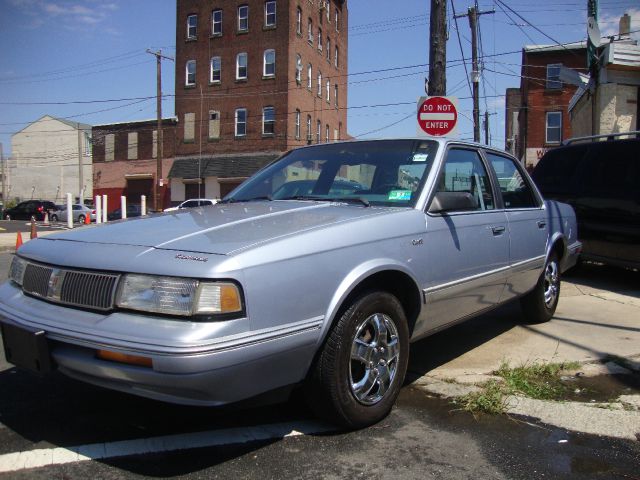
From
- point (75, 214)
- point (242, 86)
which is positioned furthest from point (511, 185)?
point (75, 214)

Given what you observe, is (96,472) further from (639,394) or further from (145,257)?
(639,394)

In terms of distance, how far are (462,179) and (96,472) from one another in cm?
306

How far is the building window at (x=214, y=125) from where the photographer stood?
36438 millimetres

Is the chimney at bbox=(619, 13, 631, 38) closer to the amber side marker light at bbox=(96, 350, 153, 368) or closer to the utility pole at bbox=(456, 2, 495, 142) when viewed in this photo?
the utility pole at bbox=(456, 2, 495, 142)

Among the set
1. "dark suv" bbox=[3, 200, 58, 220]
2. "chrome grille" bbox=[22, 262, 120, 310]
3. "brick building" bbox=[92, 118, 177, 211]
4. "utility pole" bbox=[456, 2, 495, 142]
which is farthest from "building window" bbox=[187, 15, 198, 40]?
"chrome grille" bbox=[22, 262, 120, 310]

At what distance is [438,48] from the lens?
1016 cm

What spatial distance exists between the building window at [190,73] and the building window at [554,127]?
22.5 m

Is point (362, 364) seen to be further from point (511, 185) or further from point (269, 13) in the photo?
point (269, 13)

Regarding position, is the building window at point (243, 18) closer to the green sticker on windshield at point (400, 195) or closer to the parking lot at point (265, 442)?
the green sticker on windshield at point (400, 195)

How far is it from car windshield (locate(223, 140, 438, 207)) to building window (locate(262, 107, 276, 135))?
100 ft

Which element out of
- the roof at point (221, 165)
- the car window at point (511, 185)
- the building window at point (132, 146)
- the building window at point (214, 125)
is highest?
the building window at point (214, 125)

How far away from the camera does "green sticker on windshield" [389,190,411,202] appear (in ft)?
11.8

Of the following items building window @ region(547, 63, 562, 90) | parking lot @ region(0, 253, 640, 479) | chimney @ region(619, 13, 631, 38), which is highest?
building window @ region(547, 63, 562, 90)

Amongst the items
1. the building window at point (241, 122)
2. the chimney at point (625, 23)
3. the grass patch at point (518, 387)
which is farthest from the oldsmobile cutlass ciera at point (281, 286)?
the building window at point (241, 122)
